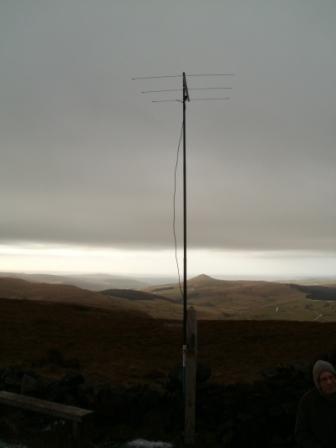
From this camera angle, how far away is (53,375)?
12977mm

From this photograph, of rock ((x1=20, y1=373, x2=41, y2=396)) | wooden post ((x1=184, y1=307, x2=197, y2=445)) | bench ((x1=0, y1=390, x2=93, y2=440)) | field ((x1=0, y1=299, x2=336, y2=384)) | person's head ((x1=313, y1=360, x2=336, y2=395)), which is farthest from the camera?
field ((x1=0, y1=299, x2=336, y2=384))

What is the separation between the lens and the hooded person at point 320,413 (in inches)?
219

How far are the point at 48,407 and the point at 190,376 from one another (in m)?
2.81

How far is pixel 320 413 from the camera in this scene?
568 centimetres

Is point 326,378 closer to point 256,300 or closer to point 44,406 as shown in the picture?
point 44,406

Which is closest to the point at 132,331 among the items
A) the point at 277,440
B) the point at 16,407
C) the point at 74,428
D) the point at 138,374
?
the point at 138,374

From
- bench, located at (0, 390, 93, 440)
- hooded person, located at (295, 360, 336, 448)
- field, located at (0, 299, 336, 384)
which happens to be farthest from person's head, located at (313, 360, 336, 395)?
field, located at (0, 299, 336, 384)

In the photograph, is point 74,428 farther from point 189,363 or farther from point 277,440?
point 277,440

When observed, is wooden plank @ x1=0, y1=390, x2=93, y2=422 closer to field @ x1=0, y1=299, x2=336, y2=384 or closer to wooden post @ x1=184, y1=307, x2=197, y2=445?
wooden post @ x1=184, y1=307, x2=197, y2=445

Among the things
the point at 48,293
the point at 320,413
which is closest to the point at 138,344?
the point at 320,413

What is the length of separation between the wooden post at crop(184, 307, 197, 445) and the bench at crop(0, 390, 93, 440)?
1772 mm

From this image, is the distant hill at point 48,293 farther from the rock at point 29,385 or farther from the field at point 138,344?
the rock at point 29,385

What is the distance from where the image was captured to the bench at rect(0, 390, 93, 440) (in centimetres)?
838

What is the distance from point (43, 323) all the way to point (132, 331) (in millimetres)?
3891
